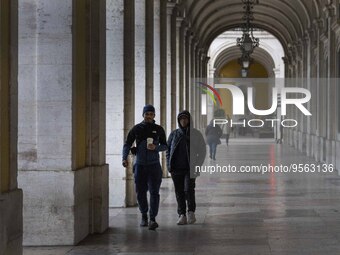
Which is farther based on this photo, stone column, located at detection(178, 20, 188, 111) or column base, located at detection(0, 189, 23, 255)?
stone column, located at detection(178, 20, 188, 111)

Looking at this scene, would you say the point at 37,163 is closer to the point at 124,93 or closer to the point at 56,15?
the point at 56,15

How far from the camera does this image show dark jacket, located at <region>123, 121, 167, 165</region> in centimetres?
1178

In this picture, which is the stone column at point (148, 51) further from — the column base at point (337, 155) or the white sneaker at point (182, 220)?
the column base at point (337, 155)

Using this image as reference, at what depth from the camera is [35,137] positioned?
406 inches

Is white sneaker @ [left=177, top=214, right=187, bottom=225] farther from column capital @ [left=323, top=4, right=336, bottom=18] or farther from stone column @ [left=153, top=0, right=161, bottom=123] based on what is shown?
column capital @ [left=323, top=4, right=336, bottom=18]

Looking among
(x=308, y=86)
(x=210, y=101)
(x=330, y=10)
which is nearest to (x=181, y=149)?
(x=330, y=10)

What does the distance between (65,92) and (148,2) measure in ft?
22.1

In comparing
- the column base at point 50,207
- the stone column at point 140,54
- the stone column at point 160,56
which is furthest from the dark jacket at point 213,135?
the column base at point 50,207

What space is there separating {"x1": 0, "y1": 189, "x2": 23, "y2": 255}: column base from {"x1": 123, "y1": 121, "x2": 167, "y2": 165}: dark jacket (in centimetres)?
376

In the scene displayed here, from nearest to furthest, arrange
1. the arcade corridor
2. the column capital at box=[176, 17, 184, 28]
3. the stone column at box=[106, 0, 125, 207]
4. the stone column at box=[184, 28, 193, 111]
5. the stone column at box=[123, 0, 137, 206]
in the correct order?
the arcade corridor
the stone column at box=[106, 0, 125, 207]
the stone column at box=[123, 0, 137, 206]
the column capital at box=[176, 17, 184, 28]
the stone column at box=[184, 28, 193, 111]

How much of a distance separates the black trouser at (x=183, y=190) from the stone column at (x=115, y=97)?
2.05m

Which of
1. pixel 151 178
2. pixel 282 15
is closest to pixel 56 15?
pixel 151 178

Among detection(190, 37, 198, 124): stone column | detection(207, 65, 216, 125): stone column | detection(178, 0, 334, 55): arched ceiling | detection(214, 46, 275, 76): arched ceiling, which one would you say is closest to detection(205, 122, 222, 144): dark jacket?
detection(178, 0, 334, 55): arched ceiling

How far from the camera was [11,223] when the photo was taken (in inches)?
308
